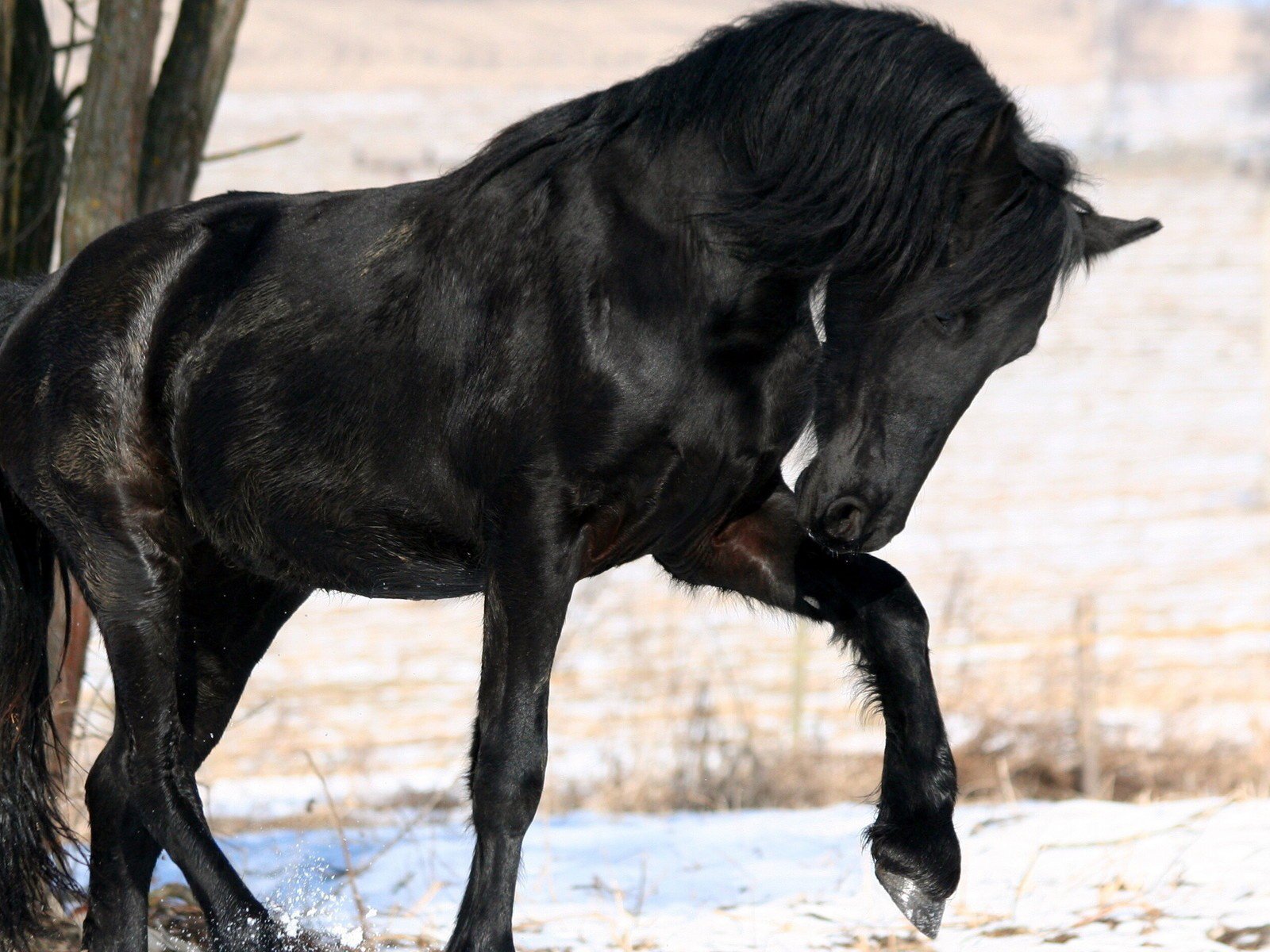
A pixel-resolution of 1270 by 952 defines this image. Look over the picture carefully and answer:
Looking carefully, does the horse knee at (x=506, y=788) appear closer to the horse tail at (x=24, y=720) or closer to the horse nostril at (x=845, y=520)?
the horse nostril at (x=845, y=520)

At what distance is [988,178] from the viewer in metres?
3.07

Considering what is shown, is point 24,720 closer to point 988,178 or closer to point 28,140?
point 28,140

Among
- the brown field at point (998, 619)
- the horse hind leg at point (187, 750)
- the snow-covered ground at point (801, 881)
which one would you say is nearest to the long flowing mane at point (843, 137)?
the brown field at point (998, 619)

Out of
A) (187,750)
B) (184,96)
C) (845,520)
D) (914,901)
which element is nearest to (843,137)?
(845,520)

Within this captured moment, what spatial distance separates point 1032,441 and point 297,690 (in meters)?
13.5

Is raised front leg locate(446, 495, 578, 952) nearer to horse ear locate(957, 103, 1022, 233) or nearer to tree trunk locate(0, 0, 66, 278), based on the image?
horse ear locate(957, 103, 1022, 233)

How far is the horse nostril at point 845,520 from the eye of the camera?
3.14 metres

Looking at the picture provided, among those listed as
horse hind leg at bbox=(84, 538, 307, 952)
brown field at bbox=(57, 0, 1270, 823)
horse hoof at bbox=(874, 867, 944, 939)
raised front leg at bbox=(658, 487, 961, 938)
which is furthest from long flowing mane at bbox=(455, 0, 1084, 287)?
horse hind leg at bbox=(84, 538, 307, 952)

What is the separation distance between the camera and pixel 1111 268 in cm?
3034

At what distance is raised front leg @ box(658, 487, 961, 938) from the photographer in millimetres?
3658

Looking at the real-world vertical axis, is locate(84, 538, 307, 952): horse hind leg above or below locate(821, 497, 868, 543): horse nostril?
below

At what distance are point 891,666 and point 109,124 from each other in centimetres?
331

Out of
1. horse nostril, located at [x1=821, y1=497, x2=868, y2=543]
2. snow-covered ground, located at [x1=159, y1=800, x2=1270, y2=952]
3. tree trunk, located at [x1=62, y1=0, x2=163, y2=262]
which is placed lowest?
snow-covered ground, located at [x1=159, y1=800, x2=1270, y2=952]

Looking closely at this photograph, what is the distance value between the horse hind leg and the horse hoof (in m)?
1.54
